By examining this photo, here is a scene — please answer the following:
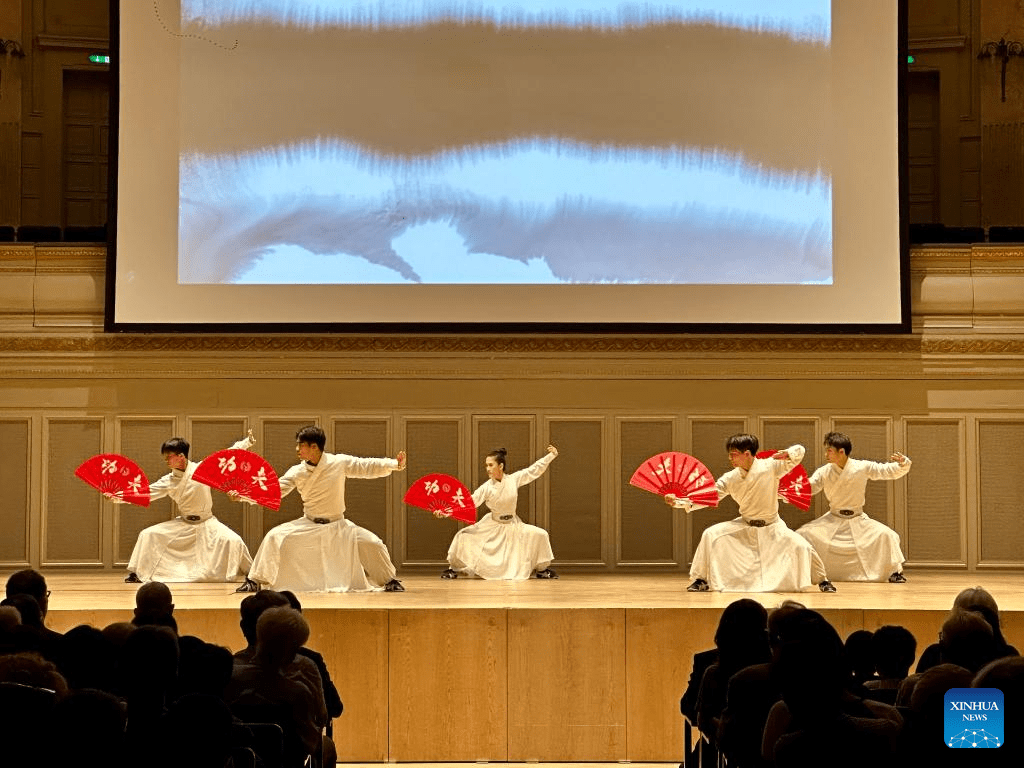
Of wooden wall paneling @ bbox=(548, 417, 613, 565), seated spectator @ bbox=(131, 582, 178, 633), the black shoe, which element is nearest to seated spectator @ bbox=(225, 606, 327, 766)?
seated spectator @ bbox=(131, 582, 178, 633)

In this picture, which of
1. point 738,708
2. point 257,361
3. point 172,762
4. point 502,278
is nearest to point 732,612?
point 738,708

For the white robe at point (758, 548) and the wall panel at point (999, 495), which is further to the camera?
the wall panel at point (999, 495)

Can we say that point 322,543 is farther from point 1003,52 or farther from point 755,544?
point 1003,52

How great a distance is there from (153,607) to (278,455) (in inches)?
239

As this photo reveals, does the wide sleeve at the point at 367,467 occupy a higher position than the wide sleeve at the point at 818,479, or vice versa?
the wide sleeve at the point at 367,467

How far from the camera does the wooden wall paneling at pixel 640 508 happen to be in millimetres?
11203

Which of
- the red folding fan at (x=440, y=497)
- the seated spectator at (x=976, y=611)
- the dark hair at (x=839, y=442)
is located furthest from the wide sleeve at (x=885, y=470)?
the seated spectator at (x=976, y=611)

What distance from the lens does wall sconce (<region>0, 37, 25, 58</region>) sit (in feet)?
42.5

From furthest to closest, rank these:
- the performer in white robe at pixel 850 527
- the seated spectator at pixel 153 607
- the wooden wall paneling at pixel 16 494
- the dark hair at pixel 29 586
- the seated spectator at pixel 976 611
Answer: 1. the wooden wall paneling at pixel 16 494
2. the performer in white robe at pixel 850 527
3. the dark hair at pixel 29 586
4. the seated spectator at pixel 153 607
5. the seated spectator at pixel 976 611

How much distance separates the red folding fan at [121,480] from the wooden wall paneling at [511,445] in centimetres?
275

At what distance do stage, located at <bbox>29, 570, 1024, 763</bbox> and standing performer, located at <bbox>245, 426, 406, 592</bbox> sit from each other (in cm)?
143

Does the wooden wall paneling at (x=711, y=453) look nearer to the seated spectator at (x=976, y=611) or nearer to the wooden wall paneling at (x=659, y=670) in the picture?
the wooden wall paneling at (x=659, y=670)

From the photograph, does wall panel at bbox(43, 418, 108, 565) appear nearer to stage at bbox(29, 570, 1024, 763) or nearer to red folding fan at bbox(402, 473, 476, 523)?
red folding fan at bbox(402, 473, 476, 523)

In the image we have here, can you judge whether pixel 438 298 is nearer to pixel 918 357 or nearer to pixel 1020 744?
pixel 918 357
